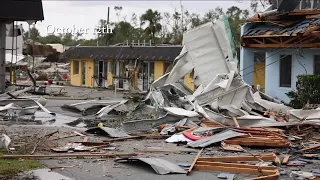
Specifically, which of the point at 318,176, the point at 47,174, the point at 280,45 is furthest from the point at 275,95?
the point at 47,174

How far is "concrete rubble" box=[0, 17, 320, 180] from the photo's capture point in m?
11.0

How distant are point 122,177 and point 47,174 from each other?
1.39 meters

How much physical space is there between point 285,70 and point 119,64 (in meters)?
19.3

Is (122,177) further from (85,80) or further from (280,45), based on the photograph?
(85,80)

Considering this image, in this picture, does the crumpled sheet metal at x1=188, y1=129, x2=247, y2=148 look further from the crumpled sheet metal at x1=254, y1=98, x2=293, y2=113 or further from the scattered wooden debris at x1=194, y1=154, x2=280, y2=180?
the crumpled sheet metal at x1=254, y1=98, x2=293, y2=113

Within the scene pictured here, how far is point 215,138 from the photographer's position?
13.3m

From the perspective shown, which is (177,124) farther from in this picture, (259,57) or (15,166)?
(259,57)

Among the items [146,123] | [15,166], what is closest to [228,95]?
[146,123]

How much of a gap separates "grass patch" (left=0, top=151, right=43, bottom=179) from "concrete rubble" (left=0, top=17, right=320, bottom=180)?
30 cm

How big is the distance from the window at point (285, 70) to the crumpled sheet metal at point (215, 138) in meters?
10.8

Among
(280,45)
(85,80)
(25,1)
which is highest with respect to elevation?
(25,1)

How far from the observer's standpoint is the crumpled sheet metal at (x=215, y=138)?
42.4ft

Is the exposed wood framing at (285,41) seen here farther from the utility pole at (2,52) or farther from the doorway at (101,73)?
the doorway at (101,73)

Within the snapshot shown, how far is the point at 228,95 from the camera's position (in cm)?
1830
